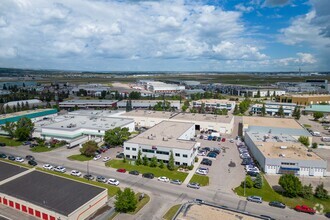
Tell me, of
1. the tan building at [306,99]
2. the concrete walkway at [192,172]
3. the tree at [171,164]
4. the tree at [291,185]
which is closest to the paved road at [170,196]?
the concrete walkway at [192,172]

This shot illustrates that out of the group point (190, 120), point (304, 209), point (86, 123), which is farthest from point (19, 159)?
point (304, 209)

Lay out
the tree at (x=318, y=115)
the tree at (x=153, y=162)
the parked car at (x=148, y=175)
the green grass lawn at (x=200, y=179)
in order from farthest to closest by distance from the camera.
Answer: the tree at (x=318, y=115), the tree at (x=153, y=162), the parked car at (x=148, y=175), the green grass lawn at (x=200, y=179)

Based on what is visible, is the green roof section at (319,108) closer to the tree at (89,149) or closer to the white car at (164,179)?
the white car at (164,179)

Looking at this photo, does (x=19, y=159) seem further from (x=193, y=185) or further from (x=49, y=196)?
(x=193, y=185)

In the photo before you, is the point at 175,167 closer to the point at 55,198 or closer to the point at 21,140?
the point at 55,198

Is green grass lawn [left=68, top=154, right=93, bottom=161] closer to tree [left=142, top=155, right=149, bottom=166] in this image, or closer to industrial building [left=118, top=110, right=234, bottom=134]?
tree [left=142, top=155, right=149, bottom=166]

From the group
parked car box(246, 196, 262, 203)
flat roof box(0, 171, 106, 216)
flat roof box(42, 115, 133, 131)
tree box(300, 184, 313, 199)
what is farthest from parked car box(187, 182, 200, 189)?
flat roof box(42, 115, 133, 131)
